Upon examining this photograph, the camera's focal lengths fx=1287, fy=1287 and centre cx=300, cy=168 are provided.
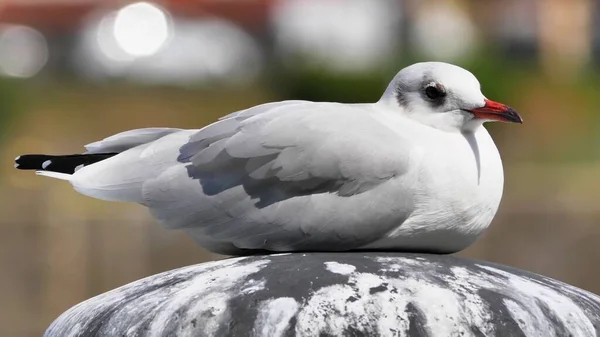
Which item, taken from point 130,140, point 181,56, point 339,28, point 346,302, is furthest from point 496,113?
point 339,28

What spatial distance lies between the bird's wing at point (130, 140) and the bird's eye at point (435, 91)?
62 centimetres

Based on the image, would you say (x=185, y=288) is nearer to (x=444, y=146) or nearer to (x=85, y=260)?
(x=444, y=146)

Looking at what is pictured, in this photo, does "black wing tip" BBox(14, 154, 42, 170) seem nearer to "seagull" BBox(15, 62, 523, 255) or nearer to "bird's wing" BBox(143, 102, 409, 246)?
"seagull" BBox(15, 62, 523, 255)

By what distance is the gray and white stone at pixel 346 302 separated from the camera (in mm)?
2469

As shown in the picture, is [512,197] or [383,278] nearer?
[383,278]

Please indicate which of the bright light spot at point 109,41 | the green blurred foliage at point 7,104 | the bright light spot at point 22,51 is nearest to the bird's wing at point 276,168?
the green blurred foliage at point 7,104

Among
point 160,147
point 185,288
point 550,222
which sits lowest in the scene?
point 550,222

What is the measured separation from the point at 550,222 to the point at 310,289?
4149 mm

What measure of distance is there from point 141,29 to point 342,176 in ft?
32.3

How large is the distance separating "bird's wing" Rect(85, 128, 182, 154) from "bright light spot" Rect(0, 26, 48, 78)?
24.8 feet

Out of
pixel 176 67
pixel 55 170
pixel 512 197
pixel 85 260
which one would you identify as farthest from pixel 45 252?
pixel 176 67

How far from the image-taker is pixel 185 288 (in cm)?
263

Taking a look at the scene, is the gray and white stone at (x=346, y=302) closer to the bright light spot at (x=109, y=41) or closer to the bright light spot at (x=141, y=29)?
the bright light spot at (x=109, y=41)

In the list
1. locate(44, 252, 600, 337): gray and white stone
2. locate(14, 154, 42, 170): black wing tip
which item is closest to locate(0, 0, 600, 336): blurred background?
locate(14, 154, 42, 170): black wing tip
